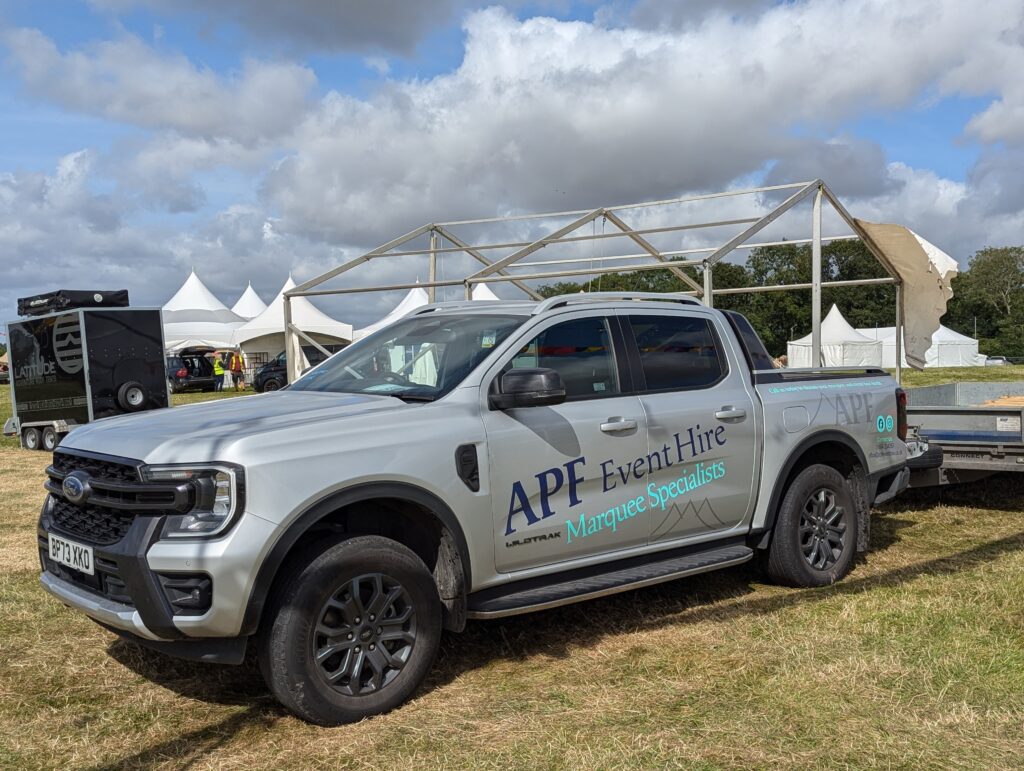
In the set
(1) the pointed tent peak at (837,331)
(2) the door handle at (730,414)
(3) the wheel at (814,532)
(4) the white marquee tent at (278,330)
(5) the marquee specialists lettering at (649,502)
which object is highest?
(4) the white marquee tent at (278,330)

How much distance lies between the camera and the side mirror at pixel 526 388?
4.33 meters

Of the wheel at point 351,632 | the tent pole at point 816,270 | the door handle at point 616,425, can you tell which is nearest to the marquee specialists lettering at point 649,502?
the door handle at point 616,425

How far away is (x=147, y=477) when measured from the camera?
3719 millimetres

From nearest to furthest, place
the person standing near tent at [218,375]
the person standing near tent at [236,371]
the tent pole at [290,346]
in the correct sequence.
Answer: the tent pole at [290,346] → the person standing near tent at [218,375] → the person standing near tent at [236,371]

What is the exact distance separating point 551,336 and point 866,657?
7.16 ft

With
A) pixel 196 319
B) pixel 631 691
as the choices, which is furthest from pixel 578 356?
pixel 196 319

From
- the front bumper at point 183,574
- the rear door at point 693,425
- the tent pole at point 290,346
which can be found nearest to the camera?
the front bumper at point 183,574

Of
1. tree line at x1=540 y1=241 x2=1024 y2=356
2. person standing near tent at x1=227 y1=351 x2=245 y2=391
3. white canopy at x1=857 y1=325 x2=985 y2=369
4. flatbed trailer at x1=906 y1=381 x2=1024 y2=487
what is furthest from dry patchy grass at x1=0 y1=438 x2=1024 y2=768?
tree line at x1=540 y1=241 x2=1024 y2=356

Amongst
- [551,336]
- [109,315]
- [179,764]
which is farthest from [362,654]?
[109,315]

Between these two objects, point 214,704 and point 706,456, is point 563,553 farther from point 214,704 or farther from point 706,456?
point 214,704

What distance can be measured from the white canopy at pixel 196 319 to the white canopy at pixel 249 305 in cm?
309

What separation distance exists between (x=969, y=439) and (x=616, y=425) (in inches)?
170

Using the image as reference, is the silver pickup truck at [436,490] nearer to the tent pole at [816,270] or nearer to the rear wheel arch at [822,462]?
the rear wheel arch at [822,462]

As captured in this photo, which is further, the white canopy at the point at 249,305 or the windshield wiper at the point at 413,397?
the white canopy at the point at 249,305
